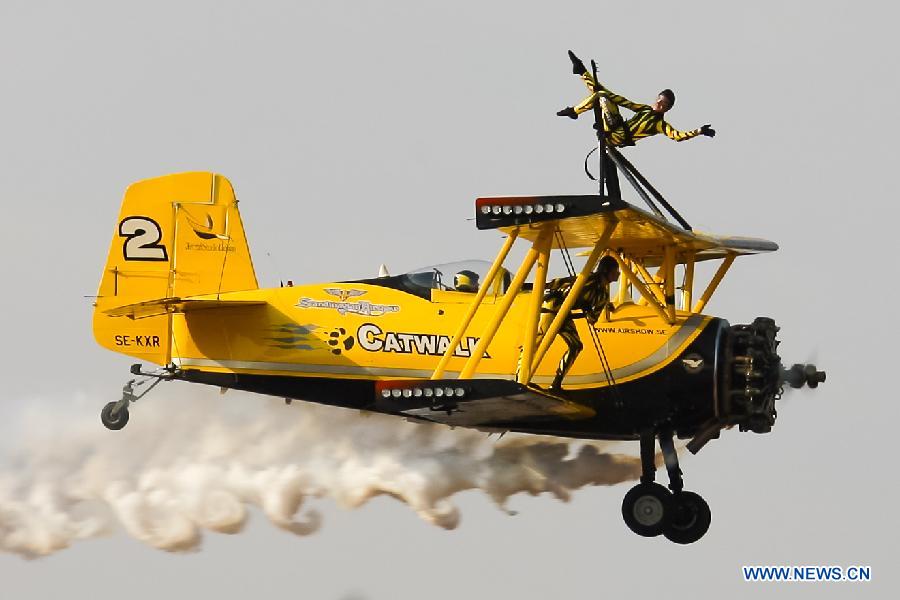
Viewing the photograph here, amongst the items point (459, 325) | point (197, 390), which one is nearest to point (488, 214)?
point (459, 325)

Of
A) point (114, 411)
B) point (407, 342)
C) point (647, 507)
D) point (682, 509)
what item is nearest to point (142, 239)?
point (114, 411)

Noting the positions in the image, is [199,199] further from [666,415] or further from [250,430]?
[666,415]

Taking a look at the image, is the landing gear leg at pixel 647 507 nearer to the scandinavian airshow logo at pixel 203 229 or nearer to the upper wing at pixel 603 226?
the upper wing at pixel 603 226

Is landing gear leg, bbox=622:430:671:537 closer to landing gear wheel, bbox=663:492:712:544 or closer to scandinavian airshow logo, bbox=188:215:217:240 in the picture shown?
landing gear wheel, bbox=663:492:712:544

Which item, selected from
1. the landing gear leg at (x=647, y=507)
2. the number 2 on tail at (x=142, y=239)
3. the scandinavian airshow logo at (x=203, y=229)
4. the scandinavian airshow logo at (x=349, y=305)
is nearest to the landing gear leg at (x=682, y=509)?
the landing gear leg at (x=647, y=507)

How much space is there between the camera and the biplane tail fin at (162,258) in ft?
76.9

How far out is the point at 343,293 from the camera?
22.5 metres

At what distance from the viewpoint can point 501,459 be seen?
23516 millimetres

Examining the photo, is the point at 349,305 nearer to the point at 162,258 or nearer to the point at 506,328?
the point at 506,328

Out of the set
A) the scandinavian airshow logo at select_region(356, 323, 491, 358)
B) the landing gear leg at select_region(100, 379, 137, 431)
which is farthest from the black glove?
the landing gear leg at select_region(100, 379, 137, 431)

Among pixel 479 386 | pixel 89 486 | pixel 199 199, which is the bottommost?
pixel 89 486

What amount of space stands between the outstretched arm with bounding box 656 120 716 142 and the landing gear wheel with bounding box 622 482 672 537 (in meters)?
3.40

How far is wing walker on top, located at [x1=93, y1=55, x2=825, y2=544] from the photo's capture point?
67.0 feet

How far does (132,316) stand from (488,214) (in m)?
4.67
